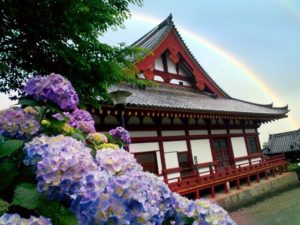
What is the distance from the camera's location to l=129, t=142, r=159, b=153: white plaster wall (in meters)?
10.6

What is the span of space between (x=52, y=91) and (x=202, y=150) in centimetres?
1224

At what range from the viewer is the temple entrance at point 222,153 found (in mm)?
14320

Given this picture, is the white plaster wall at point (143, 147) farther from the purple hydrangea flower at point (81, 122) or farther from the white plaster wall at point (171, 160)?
the purple hydrangea flower at point (81, 122)

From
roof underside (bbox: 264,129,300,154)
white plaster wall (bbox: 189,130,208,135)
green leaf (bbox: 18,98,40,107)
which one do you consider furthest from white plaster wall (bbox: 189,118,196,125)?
roof underside (bbox: 264,129,300,154)

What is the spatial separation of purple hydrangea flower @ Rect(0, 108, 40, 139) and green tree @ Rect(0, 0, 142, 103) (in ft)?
12.1

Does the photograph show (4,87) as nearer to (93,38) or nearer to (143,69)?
(93,38)

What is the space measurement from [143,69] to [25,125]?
38.7 feet

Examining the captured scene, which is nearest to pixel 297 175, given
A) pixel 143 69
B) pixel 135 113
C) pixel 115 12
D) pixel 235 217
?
pixel 235 217

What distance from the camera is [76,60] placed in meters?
5.45

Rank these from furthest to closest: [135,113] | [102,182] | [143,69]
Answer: [143,69], [135,113], [102,182]

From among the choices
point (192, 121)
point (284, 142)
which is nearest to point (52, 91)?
point (192, 121)

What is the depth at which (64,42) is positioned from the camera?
5660 mm

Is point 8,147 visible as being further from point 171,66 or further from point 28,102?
point 171,66

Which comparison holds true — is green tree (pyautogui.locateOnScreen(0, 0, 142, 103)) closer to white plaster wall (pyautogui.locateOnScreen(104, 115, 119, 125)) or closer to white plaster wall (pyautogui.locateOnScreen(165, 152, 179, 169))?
white plaster wall (pyautogui.locateOnScreen(104, 115, 119, 125))
